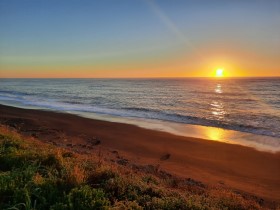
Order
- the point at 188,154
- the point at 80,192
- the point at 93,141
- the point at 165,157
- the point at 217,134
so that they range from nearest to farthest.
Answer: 1. the point at 80,192
2. the point at 165,157
3. the point at 188,154
4. the point at 93,141
5. the point at 217,134

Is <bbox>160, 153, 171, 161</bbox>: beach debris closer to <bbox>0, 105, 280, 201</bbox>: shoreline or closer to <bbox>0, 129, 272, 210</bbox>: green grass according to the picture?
<bbox>0, 105, 280, 201</bbox>: shoreline

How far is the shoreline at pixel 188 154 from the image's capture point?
35.6 ft

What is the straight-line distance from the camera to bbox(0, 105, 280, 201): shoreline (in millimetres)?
10844

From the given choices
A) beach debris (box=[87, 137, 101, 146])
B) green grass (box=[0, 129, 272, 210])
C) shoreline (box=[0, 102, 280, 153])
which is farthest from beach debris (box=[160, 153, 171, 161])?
green grass (box=[0, 129, 272, 210])

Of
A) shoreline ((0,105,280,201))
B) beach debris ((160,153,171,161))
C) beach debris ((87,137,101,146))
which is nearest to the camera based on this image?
shoreline ((0,105,280,201))

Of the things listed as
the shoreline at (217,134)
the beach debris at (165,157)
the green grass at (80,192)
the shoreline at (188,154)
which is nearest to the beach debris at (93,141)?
the shoreline at (188,154)

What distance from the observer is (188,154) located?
14086 millimetres

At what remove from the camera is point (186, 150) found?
14.8 m

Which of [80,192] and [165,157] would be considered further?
[165,157]

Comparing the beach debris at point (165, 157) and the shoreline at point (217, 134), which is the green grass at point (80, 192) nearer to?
the beach debris at point (165, 157)

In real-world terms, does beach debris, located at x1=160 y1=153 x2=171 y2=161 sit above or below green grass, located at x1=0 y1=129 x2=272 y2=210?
below

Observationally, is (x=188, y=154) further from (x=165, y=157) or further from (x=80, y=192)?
(x=80, y=192)

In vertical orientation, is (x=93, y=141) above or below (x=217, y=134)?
above

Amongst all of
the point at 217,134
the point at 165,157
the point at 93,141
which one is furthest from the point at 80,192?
the point at 217,134
